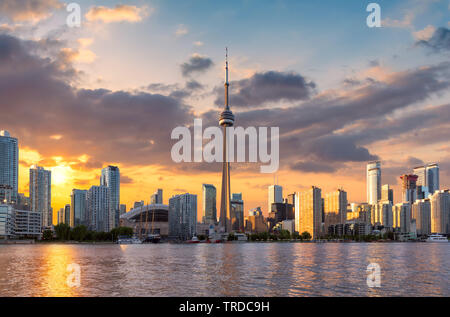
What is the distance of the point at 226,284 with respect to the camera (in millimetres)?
57375

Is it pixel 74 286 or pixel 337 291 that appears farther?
pixel 74 286

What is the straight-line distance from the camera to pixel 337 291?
51000 mm
